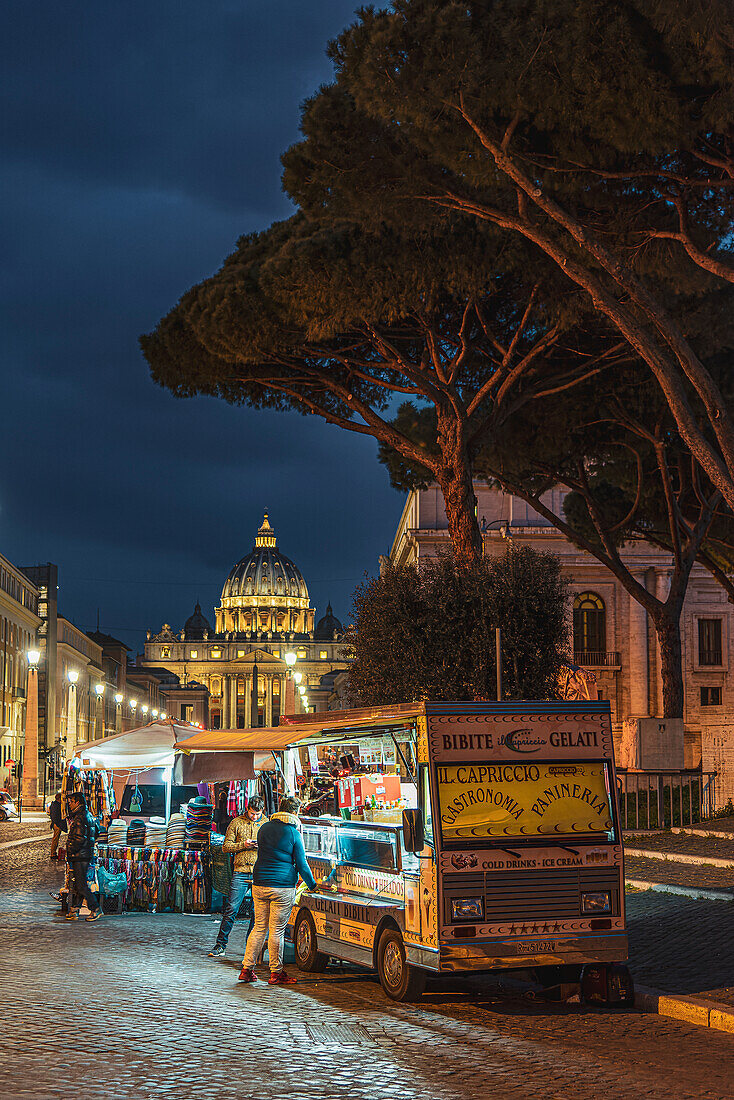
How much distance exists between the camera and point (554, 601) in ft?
78.4

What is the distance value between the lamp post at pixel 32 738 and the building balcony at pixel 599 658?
24.6m

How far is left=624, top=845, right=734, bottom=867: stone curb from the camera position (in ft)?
49.7

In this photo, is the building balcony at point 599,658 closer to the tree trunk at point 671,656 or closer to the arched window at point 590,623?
the arched window at point 590,623

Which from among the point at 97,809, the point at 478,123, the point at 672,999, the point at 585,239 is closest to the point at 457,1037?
the point at 672,999

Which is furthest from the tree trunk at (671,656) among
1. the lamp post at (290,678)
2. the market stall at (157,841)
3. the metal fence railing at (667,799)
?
the lamp post at (290,678)

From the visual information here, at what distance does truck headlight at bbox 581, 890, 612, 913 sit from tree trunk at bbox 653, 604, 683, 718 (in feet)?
60.8

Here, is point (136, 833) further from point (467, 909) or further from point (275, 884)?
point (467, 909)

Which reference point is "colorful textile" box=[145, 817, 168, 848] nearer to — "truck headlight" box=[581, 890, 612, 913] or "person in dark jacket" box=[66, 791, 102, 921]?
"person in dark jacket" box=[66, 791, 102, 921]

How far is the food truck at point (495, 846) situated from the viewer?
885cm

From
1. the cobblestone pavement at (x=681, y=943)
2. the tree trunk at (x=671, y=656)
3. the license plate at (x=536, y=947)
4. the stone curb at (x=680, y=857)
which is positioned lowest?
the cobblestone pavement at (x=681, y=943)

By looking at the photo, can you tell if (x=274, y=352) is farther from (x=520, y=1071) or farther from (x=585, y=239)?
(x=520, y=1071)

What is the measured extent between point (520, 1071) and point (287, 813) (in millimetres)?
3844

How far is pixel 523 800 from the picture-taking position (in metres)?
9.21

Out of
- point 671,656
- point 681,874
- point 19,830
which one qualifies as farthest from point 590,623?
point 681,874
